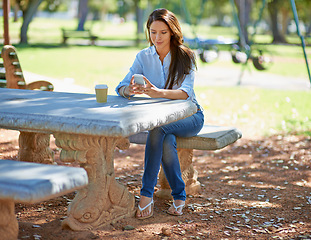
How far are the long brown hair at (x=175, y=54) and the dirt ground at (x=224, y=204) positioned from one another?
0.99 meters

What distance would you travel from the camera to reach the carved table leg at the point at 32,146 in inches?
161

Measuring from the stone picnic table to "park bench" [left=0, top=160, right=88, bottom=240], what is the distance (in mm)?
270

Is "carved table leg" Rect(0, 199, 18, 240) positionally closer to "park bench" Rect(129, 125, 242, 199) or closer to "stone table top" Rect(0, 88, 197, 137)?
"stone table top" Rect(0, 88, 197, 137)

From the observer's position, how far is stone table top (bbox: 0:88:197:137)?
260cm

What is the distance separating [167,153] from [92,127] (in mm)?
950

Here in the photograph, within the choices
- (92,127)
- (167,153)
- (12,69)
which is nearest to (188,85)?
(167,153)

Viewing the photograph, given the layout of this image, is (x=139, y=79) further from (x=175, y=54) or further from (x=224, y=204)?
(x=224, y=204)

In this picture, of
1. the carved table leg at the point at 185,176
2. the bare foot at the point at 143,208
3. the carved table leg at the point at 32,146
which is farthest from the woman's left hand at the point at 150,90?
the carved table leg at the point at 32,146

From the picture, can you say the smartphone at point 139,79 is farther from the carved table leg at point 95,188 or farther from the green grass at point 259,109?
the green grass at point 259,109

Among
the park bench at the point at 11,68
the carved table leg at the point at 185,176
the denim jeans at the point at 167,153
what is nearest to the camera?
the denim jeans at the point at 167,153

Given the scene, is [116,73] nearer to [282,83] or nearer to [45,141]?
[282,83]

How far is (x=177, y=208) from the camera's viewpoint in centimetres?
353

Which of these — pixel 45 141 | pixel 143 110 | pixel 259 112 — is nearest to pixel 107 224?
pixel 143 110

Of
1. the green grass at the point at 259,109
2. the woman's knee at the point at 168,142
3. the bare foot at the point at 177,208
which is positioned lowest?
the green grass at the point at 259,109
